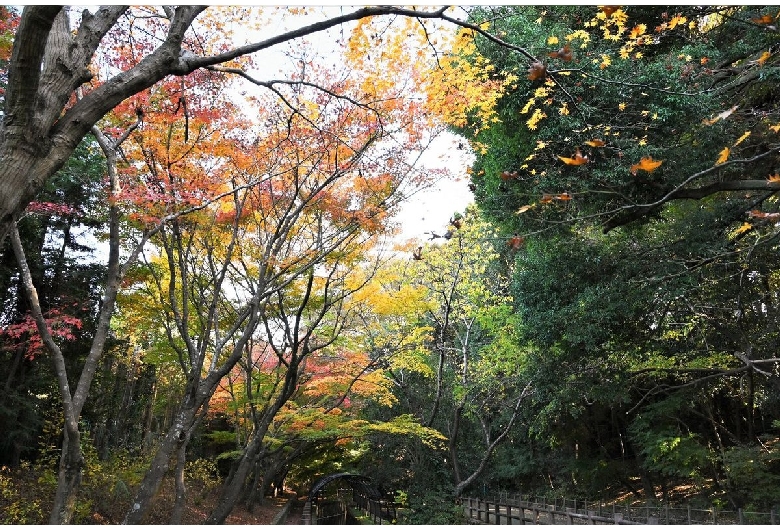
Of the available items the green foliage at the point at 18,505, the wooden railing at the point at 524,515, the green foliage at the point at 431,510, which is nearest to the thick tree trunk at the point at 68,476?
Answer: the green foliage at the point at 18,505

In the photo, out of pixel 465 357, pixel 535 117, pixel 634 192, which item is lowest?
pixel 465 357

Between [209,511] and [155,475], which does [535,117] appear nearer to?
[155,475]

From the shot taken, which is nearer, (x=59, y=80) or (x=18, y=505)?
(x=59, y=80)

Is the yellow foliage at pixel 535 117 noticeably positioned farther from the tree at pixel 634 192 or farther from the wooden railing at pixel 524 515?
the wooden railing at pixel 524 515

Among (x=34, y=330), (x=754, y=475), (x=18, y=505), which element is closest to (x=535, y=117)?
(x=34, y=330)

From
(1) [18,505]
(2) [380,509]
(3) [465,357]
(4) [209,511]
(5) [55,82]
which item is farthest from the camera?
(2) [380,509]

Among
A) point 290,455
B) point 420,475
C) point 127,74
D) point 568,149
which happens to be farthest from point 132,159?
point 420,475

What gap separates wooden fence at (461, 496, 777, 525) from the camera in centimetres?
823

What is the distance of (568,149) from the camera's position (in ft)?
20.6

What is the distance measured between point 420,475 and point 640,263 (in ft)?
23.1

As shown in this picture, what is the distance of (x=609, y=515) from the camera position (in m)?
9.74

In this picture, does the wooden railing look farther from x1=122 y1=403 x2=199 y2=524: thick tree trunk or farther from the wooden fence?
x1=122 y1=403 x2=199 y2=524: thick tree trunk

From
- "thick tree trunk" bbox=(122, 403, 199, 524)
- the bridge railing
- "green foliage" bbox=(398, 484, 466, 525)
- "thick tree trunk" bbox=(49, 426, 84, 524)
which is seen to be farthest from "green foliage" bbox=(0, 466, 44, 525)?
the bridge railing

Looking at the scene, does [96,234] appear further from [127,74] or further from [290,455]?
[127,74]
